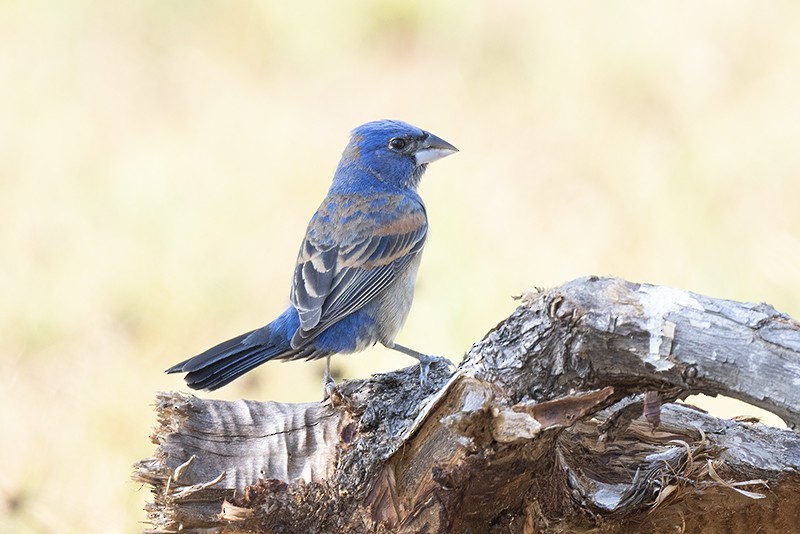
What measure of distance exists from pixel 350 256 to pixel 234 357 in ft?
2.65

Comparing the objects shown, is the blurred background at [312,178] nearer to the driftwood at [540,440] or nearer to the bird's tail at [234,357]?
the bird's tail at [234,357]

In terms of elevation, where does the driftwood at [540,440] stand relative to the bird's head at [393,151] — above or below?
below

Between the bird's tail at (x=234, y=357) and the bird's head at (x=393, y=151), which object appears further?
the bird's head at (x=393, y=151)

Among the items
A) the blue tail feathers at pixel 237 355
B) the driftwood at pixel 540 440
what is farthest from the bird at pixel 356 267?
the driftwood at pixel 540 440

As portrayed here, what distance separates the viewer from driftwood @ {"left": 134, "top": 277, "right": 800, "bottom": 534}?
2527 millimetres

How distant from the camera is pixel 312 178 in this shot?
6.43 m

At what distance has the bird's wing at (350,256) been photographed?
3.89m

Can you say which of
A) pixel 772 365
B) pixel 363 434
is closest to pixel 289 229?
pixel 363 434

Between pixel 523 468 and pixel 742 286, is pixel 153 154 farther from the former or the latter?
pixel 523 468

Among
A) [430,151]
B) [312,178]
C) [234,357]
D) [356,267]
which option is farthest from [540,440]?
[312,178]

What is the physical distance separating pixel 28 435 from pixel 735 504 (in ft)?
10.6

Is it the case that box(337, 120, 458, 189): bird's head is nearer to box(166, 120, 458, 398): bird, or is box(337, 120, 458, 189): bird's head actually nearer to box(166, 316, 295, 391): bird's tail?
box(166, 120, 458, 398): bird

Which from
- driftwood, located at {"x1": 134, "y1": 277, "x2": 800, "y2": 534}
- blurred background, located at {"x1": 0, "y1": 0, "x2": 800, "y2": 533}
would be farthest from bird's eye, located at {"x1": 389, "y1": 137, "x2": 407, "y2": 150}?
driftwood, located at {"x1": 134, "y1": 277, "x2": 800, "y2": 534}

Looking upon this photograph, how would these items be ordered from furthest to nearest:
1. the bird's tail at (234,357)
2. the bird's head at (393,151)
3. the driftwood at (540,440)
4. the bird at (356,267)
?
the bird's head at (393,151)
the bird at (356,267)
the bird's tail at (234,357)
the driftwood at (540,440)
